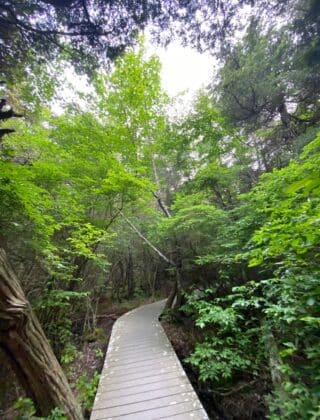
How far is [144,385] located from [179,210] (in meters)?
4.44

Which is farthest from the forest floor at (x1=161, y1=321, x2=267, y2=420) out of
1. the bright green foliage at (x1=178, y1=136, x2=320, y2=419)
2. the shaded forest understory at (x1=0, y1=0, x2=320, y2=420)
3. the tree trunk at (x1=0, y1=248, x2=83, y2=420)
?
the tree trunk at (x1=0, y1=248, x2=83, y2=420)

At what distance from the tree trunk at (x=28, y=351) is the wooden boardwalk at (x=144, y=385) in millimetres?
508

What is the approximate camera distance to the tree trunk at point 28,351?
2170 mm

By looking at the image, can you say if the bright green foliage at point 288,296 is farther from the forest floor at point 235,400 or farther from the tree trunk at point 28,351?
the tree trunk at point 28,351

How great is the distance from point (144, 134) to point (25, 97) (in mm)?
Result: 4235

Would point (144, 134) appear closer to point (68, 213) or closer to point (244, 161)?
point (244, 161)

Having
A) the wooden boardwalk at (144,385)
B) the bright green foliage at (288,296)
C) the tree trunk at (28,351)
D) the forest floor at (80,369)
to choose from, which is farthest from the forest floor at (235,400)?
the tree trunk at (28,351)

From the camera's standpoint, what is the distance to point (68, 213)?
4578 mm

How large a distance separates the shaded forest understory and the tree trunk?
13 mm

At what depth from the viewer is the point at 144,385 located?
9.52 feet

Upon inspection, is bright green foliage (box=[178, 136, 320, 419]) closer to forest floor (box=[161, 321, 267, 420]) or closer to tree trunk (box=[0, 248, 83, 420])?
forest floor (box=[161, 321, 267, 420])

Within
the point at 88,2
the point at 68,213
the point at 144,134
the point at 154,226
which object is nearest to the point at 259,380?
the point at 68,213

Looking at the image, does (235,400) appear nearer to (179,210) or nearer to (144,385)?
(144,385)

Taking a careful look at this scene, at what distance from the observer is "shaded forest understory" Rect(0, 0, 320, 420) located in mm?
2305
